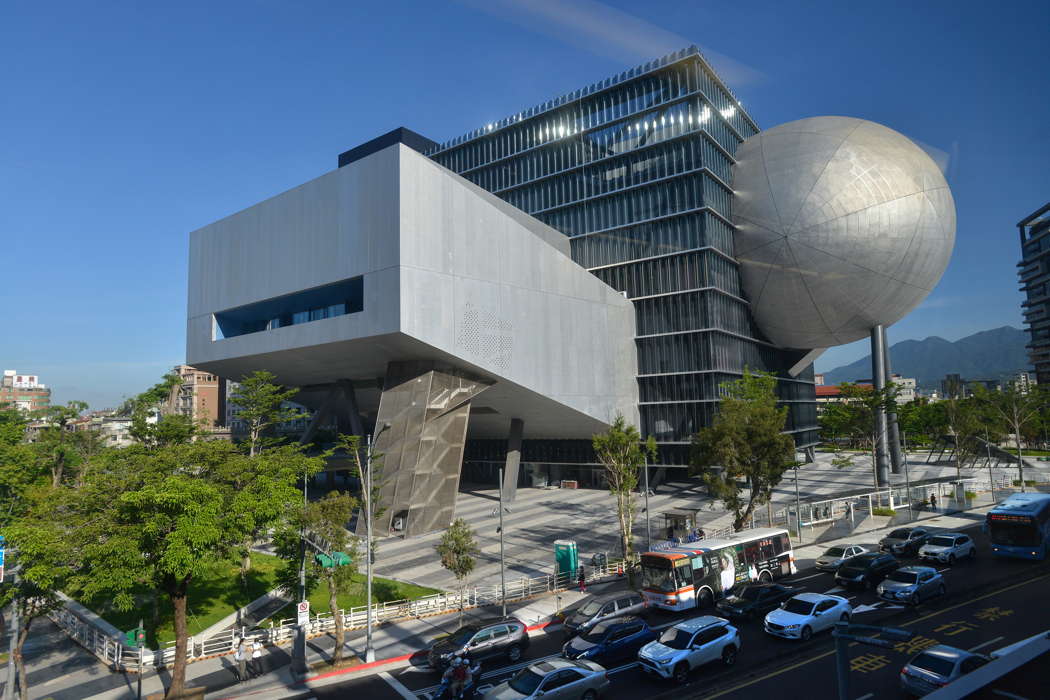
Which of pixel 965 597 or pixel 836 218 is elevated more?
pixel 836 218

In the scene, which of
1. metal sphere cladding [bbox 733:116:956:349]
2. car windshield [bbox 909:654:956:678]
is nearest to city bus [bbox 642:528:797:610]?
car windshield [bbox 909:654:956:678]

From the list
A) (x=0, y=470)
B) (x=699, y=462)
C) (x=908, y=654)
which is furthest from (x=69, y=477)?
(x=908, y=654)

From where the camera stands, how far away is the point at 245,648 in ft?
76.6

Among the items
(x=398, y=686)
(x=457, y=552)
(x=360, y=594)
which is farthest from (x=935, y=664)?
(x=360, y=594)

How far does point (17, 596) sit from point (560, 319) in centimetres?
4028

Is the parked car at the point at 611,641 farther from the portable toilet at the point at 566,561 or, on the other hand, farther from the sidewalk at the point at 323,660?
the portable toilet at the point at 566,561

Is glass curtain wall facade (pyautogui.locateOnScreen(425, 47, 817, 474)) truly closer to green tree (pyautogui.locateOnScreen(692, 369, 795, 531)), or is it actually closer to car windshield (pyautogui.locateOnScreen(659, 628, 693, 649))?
green tree (pyautogui.locateOnScreen(692, 369, 795, 531))

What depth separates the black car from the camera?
23.5 m

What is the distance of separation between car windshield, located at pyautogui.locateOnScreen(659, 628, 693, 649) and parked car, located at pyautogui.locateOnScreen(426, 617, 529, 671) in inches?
209

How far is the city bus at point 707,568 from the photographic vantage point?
25.1m

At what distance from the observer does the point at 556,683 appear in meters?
16.5

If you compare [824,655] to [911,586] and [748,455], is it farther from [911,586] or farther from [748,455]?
[748,455]

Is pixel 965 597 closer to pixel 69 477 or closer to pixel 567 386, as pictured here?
pixel 567 386

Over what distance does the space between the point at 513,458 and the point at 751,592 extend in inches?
1451
